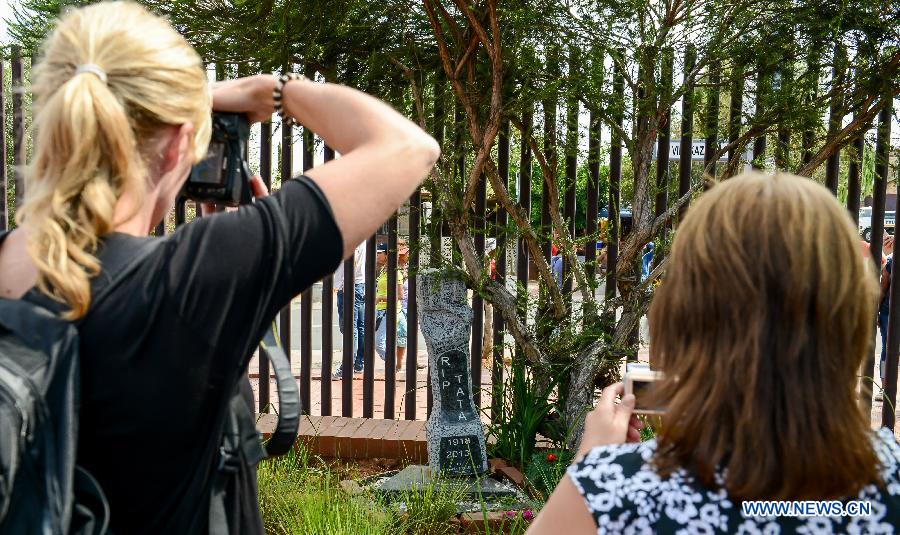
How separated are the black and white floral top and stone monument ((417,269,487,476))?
2.93 meters

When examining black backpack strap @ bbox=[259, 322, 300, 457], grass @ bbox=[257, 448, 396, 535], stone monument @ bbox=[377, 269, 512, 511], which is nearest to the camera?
black backpack strap @ bbox=[259, 322, 300, 457]

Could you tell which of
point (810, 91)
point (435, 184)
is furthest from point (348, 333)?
point (810, 91)

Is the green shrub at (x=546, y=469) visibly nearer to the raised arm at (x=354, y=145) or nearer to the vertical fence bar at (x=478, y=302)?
the vertical fence bar at (x=478, y=302)

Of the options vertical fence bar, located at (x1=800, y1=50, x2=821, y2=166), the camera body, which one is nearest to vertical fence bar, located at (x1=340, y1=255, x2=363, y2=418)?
vertical fence bar, located at (x1=800, y1=50, x2=821, y2=166)

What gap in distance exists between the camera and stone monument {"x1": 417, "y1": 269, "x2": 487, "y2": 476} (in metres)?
4.11

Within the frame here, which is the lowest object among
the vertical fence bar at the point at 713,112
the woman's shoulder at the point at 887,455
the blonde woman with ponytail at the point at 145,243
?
the woman's shoulder at the point at 887,455

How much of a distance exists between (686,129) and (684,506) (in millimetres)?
3655

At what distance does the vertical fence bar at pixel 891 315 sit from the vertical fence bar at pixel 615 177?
126cm

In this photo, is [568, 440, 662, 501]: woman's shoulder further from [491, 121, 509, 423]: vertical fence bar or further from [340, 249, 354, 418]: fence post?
[340, 249, 354, 418]: fence post

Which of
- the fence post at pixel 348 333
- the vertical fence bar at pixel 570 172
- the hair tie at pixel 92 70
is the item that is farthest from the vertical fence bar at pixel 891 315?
the hair tie at pixel 92 70

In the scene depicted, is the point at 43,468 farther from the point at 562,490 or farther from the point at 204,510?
the point at 562,490

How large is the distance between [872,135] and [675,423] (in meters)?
3.66

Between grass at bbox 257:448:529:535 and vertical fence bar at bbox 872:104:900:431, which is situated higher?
vertical fence bar at bbox 872:104:900:431

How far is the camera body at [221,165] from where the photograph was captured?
5.02ft
